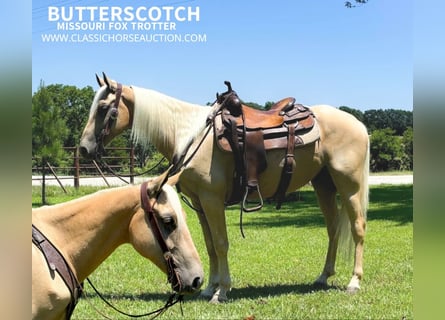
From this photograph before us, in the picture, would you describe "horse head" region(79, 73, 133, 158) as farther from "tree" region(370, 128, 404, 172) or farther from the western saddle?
"tree" region(370, 128, 404, 172)

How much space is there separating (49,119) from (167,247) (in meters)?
2.27

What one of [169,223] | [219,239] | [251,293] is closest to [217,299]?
[251,293]

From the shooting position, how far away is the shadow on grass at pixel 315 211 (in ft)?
16.9

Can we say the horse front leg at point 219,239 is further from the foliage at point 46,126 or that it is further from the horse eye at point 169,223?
the horse eye at point 169,223

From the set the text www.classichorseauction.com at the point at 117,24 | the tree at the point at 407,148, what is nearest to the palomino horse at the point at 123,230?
the text www.classichorseauction.com at the point at 117,24

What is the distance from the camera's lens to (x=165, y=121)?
3.78 metres

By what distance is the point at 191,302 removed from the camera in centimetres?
378

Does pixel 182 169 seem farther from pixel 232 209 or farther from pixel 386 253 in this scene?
pixel 386 253

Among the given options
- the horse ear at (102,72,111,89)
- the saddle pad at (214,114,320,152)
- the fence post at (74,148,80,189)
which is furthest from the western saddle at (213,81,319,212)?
the fence post at (74,148,80,189)

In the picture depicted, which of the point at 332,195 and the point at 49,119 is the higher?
the point at 49,119

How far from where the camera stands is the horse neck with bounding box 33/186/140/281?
197cm

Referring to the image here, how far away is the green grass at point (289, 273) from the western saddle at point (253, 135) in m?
0.66
